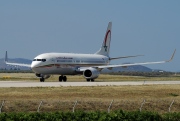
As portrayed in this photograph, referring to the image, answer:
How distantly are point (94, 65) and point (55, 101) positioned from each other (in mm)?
53938

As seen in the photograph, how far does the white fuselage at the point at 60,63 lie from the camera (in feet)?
278

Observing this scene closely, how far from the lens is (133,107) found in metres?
45.4

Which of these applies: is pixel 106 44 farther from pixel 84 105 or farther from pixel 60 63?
pixel 84 105

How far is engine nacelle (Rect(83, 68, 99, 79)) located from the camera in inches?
3487

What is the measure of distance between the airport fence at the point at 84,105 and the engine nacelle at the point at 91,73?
131 feet

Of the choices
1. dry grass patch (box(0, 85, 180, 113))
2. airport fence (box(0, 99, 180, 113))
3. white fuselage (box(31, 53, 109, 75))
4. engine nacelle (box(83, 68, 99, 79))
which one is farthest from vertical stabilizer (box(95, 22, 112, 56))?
airport fence (box(0, 99, 180, 113))

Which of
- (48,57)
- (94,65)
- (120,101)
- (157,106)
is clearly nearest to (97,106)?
(120,101)

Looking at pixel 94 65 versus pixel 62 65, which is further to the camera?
pixel 94 65

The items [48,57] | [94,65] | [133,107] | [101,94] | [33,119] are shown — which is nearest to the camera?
[33,119]

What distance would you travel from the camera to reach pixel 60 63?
8762cm

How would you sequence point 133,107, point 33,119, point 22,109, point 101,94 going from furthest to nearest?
point 101,94, point 133,107, point 22,109, point 33,119

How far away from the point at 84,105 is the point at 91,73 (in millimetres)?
44035

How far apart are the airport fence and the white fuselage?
38302 millimetres

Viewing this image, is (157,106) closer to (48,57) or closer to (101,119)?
(101,119)
